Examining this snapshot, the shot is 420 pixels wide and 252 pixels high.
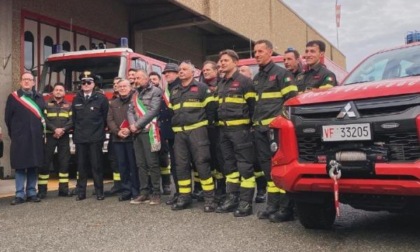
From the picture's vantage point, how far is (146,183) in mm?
6695

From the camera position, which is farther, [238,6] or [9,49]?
[238,6]

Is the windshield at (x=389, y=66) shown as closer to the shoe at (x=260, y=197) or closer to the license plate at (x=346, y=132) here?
the license plate at (x=346, y=132)

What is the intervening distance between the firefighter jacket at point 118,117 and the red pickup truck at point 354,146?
320 cm

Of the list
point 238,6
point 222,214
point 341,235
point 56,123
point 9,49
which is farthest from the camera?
point 238,6

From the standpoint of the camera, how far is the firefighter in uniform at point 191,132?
19.7 feet

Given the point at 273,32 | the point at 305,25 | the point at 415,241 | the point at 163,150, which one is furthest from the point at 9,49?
the point at 305,25

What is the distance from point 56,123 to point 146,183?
206 cm

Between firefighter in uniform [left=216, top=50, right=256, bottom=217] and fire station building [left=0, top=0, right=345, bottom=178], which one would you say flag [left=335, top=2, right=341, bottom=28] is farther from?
firefighter in uniform [left=216, top=50, right=256, bottom=217]

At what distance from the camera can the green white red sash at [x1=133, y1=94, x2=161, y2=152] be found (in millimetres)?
6539

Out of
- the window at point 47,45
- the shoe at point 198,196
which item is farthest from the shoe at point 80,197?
the window at point 47,45

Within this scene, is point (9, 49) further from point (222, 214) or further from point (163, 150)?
point (222, 214)

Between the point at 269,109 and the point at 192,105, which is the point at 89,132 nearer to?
the point at 192,105

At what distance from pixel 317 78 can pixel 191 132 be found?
1.69 m

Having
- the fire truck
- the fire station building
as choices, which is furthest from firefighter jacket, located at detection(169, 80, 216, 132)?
the fire station building
